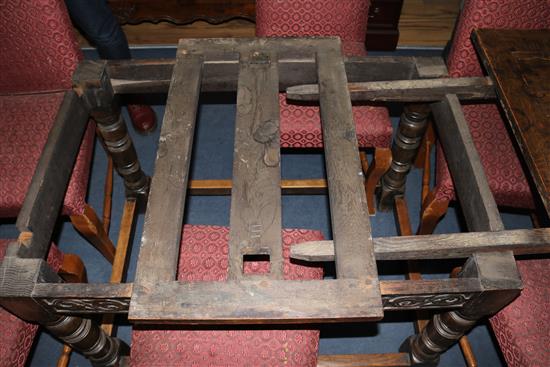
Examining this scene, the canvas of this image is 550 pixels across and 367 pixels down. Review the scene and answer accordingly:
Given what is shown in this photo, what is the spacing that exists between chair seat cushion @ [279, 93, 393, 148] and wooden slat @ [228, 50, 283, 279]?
14.2 inches

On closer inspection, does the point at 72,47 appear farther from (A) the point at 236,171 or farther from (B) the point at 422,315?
(B) the point at 422,315

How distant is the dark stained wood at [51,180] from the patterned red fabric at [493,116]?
127cm

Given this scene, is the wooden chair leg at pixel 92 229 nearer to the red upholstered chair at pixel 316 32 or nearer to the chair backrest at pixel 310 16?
the red upholstered chair at pixel 316 32

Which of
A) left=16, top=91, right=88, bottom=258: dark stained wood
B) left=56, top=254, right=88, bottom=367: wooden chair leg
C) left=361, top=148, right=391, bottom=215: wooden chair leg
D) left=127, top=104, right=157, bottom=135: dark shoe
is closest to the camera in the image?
left=16, top=91, right=88, bottom=258: dark stained wood

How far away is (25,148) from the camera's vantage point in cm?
161

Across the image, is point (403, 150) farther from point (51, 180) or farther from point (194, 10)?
point (194, 10)

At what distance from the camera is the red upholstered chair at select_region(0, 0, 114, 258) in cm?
152

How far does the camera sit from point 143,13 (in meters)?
2.65

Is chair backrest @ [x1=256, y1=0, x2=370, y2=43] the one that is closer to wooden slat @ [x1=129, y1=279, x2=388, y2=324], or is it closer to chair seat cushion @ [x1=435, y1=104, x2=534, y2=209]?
chair seat cushion @ [x1=435, y1=104, x2=534, y2=209]

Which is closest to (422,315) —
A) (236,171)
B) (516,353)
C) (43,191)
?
(516,353)

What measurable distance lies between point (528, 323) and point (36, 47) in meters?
1.86

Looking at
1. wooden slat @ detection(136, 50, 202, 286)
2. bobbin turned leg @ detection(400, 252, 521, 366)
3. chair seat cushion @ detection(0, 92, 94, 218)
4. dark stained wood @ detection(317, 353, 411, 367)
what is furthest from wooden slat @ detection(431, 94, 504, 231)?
chair seat cushion @ detection(0, 92, 94, 218)

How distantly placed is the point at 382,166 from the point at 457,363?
88 centimetres

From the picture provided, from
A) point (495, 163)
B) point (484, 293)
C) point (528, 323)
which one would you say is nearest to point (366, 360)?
point (528, 323)
